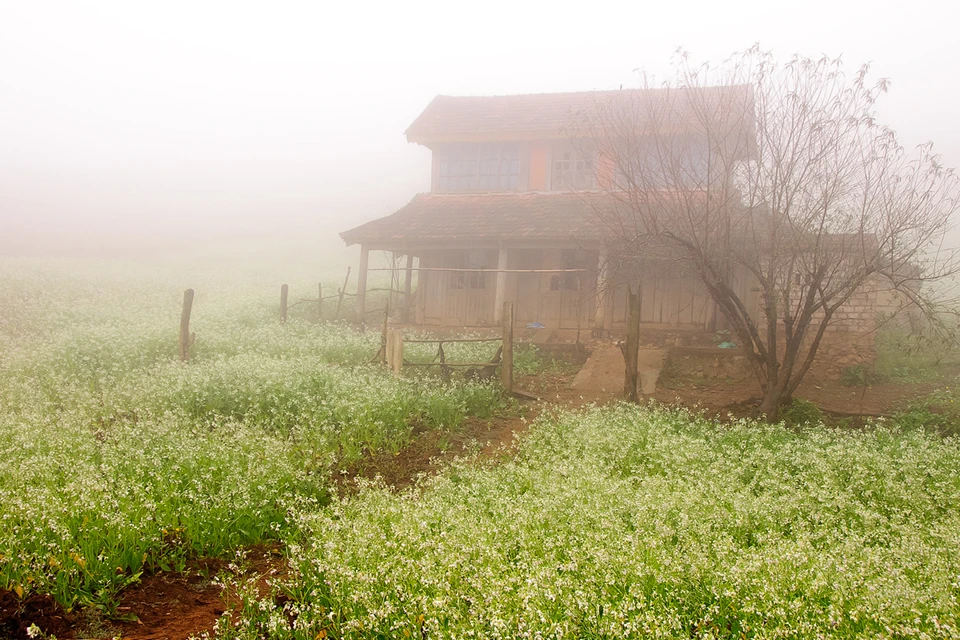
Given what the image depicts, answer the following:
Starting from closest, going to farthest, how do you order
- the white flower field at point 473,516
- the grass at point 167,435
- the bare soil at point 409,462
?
the white flower field at point 473,516 < the bare soil at point 409,462 < the grass at point 167,435

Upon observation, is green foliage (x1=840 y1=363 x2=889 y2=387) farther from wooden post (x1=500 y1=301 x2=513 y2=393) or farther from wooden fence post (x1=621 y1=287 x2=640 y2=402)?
wooden post (x1=500 y1=301 x2=513 y2=393)

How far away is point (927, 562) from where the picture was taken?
468 cm

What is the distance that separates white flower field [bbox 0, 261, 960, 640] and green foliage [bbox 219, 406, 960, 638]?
0.02 m

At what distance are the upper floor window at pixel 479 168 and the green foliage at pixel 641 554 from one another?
49.8 feet

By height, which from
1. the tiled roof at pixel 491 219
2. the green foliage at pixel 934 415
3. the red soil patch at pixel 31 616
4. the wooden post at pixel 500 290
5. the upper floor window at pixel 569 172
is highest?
the upper floor window at pixel 569 172

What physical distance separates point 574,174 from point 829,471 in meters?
15.1

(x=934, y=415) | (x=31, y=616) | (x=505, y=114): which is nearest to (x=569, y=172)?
(x=505, y=114)

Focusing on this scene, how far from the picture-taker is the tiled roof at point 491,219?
1831 centimetres

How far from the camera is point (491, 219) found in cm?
1962

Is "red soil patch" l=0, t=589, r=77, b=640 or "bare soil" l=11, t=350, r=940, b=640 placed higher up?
"red soil patch" l=0, t=589, r=77, b=640

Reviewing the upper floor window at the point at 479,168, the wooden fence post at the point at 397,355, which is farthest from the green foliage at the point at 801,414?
the upper floor window at the point at 479,168

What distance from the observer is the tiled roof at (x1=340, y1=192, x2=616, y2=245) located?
721 inches

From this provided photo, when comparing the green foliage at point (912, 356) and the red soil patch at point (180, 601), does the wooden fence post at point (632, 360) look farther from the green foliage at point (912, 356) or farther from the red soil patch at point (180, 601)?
the red soil patch at point (180, 601)

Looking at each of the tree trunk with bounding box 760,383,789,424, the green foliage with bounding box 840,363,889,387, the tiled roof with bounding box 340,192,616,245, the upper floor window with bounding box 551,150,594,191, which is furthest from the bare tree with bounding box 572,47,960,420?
the upper floor window with bounding box 551,150,594,191
